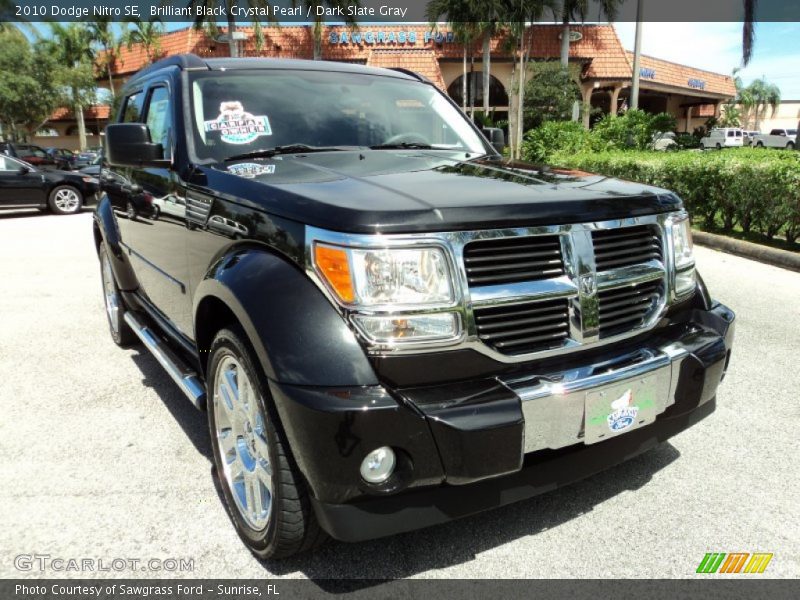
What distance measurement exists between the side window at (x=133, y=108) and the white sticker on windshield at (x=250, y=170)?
1610 millimetres

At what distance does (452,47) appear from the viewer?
3538cm

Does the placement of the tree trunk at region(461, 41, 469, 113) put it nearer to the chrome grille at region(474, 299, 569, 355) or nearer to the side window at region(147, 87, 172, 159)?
the side window at region(147, 87, 172, 159)

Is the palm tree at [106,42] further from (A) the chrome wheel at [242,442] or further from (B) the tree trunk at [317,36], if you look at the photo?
(A) the chrome wheel at [242,442]

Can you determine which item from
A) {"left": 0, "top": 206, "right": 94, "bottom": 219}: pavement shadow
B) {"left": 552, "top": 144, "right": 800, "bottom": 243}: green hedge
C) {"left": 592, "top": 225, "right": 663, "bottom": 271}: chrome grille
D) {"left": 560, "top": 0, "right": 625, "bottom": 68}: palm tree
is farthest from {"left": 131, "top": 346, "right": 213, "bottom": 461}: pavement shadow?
{"left": 560, "top": 0, "right": 625, "bottom": 68}: palm tree

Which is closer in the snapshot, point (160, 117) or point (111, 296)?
point (160, 117)

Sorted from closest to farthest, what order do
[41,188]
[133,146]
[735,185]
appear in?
[133,146]
[735,185]
[41,188]

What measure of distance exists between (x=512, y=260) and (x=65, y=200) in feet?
52.1

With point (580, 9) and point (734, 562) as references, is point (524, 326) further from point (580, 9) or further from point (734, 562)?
point (580, 9)

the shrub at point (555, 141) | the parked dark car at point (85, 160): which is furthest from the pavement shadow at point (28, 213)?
the shrub at point (555, 141)

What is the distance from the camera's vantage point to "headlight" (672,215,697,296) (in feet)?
8.45

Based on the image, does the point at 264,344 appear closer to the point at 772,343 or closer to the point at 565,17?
the point at 772,343

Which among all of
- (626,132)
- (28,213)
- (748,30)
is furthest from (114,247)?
(748,30)

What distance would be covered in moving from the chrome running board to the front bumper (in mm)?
899

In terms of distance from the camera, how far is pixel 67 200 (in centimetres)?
1534
